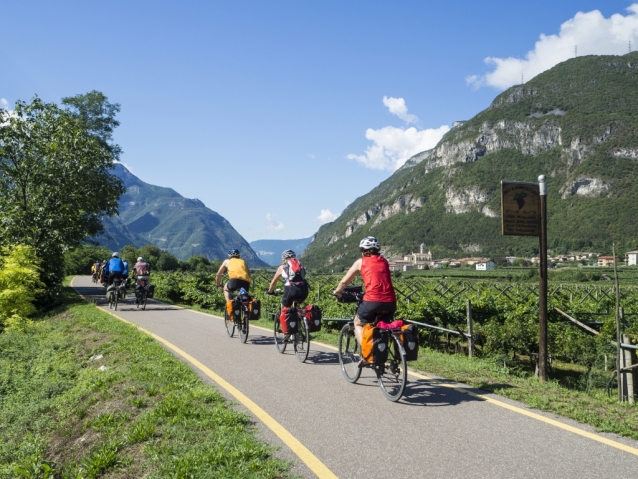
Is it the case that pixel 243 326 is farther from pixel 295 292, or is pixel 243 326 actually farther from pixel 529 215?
pixel 529 215

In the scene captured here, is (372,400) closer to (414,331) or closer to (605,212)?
(414,331)

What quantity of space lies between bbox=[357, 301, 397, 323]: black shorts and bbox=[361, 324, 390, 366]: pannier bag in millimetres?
133

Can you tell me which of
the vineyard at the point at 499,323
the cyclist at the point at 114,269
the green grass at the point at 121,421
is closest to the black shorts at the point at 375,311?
the green grass at the point at 121,421

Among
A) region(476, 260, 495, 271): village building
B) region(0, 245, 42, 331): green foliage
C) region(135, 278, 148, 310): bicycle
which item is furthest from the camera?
region(476, 260, 495, 271): village building

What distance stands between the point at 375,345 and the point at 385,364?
0.31 metres

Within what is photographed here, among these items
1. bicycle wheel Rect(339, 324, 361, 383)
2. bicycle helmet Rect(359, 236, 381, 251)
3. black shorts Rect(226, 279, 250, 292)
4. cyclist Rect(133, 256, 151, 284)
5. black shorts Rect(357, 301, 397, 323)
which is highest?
bicycle helmet Rect(359, 236, 381, 251)

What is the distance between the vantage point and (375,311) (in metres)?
6.34

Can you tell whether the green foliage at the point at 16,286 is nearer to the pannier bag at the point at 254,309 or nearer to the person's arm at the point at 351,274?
the pannier bag at the point at 254,309

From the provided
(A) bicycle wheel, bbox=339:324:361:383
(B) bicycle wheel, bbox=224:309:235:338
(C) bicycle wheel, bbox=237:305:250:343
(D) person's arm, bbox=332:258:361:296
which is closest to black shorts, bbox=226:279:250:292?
(C) bicycle wheel, bbox=237:305:250:343

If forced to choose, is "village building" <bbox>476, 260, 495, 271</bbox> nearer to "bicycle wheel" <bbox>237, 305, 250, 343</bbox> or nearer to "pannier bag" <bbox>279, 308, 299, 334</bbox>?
"bicycle wheel" <bbox>237, 305, 250, 343</bbox>

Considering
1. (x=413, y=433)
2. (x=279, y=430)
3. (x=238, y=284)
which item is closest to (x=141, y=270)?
(x=238, y=284)

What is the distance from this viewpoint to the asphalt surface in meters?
4.00

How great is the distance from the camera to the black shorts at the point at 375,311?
6340 millimetres

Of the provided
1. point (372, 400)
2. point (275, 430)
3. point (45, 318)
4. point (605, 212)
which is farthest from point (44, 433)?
point (605, 212)
